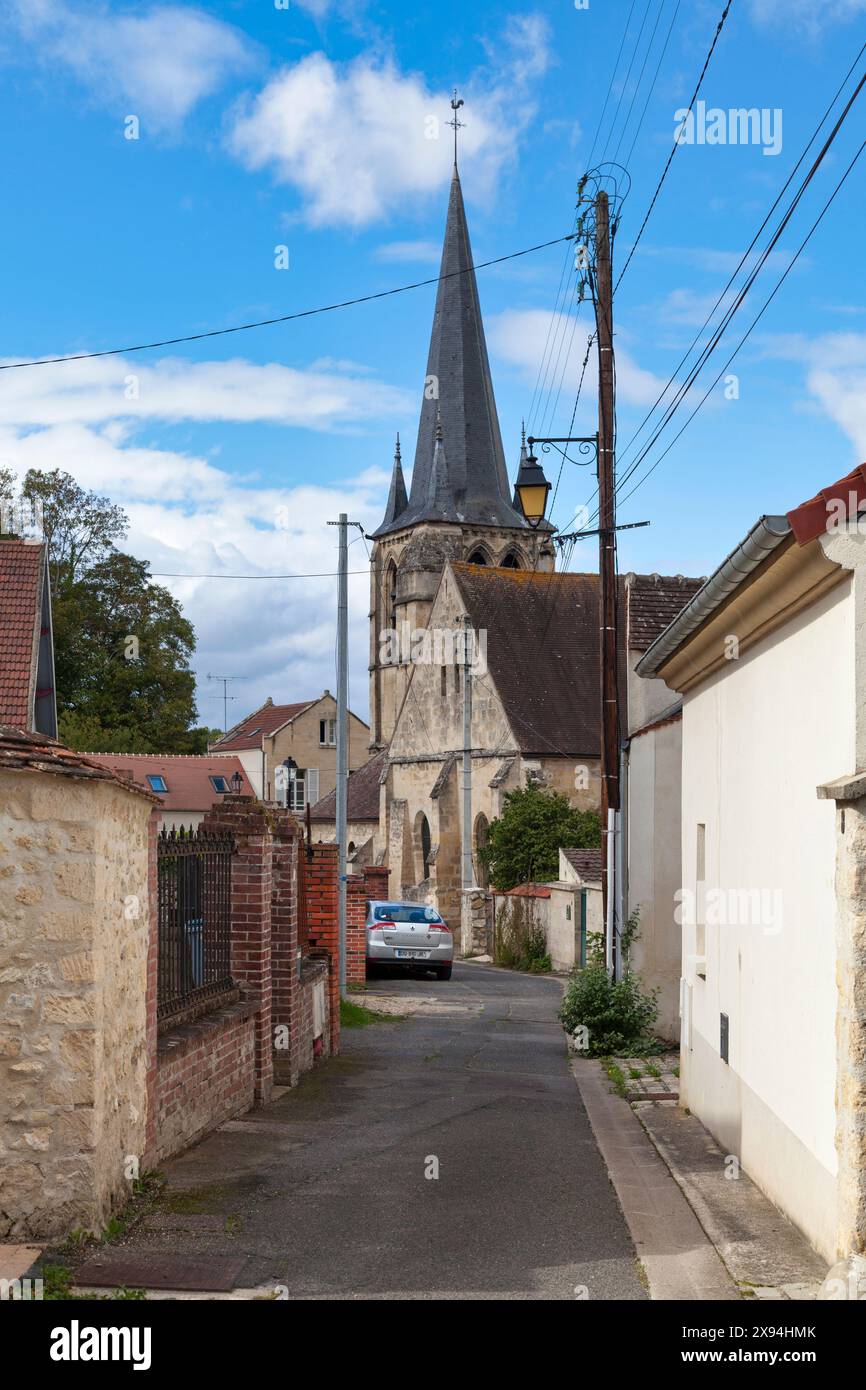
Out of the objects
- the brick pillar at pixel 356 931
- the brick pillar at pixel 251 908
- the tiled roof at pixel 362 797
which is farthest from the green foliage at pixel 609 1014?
the tiled roof at pixel 362 797

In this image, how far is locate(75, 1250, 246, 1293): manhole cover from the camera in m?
6.09

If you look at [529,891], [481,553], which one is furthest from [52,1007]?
[481,553]

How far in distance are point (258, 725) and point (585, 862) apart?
162 feet

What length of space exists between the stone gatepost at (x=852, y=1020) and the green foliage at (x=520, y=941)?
29468 millimetres

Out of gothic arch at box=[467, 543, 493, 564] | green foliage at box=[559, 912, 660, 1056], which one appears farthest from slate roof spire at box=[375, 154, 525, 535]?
green foliage at box=[559, 912, 660, 1056]

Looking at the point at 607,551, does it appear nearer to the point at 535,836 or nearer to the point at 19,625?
the point at 19,625

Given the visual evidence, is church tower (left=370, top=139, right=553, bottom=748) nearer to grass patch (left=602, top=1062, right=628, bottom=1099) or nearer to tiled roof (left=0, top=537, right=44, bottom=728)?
tiled roof (left=0, top=537, right=44, bottom=728)

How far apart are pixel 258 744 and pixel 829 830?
70133 millimetres

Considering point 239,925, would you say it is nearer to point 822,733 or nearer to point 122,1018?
point 122,1018

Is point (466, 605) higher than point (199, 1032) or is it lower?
higher

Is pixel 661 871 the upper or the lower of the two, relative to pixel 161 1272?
upper

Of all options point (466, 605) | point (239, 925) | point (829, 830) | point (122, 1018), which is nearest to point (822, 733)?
point (829, 830)

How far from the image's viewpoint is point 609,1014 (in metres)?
16.1
